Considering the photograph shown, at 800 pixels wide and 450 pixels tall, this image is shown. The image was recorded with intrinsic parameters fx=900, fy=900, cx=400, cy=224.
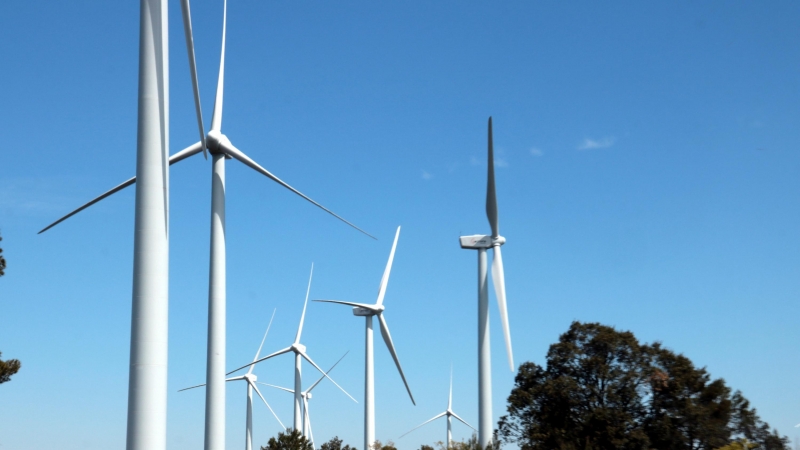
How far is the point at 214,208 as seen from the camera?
39.9m

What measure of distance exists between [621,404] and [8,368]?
43430 millimetres

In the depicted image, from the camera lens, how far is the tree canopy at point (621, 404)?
66562mm

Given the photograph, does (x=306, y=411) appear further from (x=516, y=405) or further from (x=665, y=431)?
(x=665, y=431)

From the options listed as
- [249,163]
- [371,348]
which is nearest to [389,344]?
[371,348]

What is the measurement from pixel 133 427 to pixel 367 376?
6028 centimetres

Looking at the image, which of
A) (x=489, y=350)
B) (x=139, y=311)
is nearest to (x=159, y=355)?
(x=139, y=311)

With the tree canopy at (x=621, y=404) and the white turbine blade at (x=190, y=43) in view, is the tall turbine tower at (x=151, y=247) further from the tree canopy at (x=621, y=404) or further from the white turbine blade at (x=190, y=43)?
the tree canopy at (x=621, y=404)

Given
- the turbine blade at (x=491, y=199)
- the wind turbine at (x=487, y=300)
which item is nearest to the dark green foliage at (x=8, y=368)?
the wind turbine at (x=487, y=300)

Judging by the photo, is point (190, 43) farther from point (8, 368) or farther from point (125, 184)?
point (8, 368)

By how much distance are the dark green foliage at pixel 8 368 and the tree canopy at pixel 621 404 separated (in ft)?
125

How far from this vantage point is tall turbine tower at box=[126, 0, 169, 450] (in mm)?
21312

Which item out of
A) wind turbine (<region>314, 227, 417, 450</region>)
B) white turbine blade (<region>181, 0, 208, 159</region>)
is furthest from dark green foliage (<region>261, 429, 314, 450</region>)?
white turbine blade (<region>181, 0, 208, 159</region>)

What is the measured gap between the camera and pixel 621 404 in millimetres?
68500

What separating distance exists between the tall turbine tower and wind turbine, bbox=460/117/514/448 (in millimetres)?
32859
